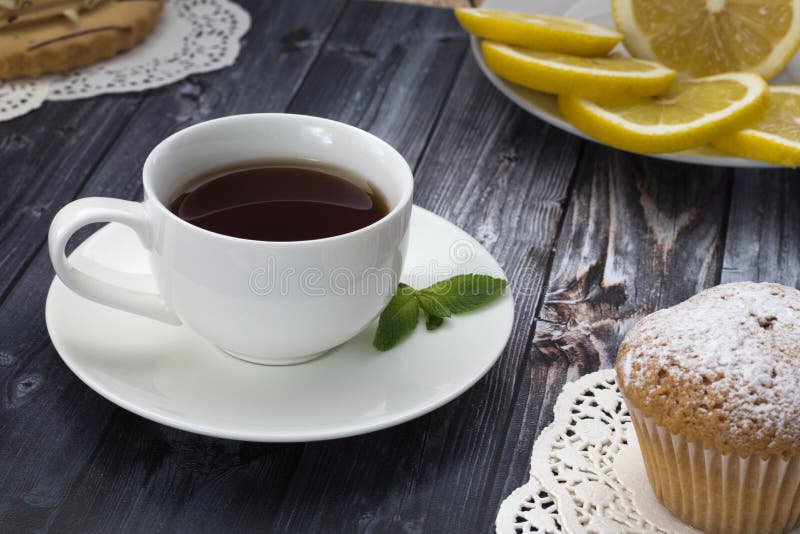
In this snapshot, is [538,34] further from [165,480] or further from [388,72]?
[165,480]

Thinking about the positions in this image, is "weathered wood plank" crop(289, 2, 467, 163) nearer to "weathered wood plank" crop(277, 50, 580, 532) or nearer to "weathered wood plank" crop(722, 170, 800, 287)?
"weathered wood plank" crop(277, 50, 580, 532)

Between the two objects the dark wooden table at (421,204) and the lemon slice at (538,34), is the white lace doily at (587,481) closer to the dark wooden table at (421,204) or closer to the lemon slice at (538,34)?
the dark wooden table at (421,204)

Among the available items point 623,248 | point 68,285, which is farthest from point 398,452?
point 623,248

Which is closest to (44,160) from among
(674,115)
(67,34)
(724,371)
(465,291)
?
(67,34)

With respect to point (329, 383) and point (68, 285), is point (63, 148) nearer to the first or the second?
point (68, 285)

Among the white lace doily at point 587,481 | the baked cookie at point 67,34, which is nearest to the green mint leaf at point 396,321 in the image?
the white lace doily at point 587,481

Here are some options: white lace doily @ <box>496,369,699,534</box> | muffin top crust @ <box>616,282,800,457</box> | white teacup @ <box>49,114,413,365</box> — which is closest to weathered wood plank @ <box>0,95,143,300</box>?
white teacup @ <box>49,114,413,365</box>
